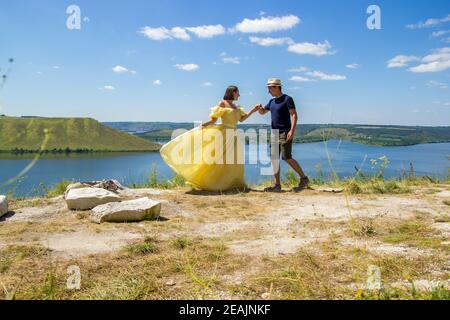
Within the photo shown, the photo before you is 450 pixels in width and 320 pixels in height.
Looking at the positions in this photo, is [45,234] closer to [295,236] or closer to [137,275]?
[137,275]

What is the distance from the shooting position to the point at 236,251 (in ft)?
14.1

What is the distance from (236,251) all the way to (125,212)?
2324 millimetres

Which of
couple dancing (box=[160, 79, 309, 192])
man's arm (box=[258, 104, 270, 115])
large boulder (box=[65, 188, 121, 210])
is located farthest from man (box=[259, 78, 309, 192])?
large boulder (box=[65, 188, 121, 210])

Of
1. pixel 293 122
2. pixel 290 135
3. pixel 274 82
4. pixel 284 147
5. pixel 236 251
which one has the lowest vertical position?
pixel 236 251

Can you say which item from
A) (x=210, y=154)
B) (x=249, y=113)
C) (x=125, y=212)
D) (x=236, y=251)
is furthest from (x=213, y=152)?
(x=236, y=251)

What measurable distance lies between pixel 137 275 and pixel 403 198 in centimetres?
577

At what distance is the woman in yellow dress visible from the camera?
8648 millimetres

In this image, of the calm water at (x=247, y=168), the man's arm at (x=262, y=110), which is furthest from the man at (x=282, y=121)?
the calm water at (x=247, y=168)

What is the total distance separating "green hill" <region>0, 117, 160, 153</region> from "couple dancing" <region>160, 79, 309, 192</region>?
86.8 m

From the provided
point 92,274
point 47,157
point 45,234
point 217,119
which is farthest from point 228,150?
point 47,157

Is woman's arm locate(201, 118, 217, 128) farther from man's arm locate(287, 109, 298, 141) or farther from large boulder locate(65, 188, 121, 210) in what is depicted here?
large boulder locate(65, 188, 121, 210)

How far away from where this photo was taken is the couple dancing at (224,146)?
8.65m

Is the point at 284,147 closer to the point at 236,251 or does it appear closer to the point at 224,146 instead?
the point at 224,146
